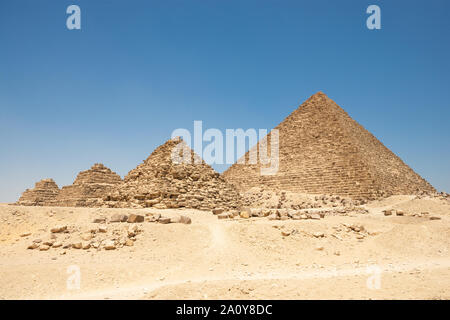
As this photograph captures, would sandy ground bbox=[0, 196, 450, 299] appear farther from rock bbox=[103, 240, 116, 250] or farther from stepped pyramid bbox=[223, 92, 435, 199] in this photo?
stepped pyramid bbox=[223, 92, 435, 199]

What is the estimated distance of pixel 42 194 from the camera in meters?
39.0

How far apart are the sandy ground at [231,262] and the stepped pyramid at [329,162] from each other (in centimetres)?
2001

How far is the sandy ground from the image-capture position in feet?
16.9

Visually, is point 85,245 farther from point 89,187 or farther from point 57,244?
point 89,187

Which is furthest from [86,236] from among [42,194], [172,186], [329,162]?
[42,194]

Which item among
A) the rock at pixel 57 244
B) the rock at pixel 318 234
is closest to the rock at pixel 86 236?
the rock at pixel 57 244

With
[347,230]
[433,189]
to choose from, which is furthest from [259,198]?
[433,189]

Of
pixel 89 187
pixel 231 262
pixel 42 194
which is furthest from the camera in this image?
pixel 42 194

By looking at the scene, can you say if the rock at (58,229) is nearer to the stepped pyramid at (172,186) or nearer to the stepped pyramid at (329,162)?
the stepped pyramid at (172,186)

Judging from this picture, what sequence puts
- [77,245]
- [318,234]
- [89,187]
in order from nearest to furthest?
[77,245]
[318,234]
[89,187]

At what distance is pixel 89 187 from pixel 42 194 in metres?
9.65

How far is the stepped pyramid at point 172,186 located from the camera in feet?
49.9

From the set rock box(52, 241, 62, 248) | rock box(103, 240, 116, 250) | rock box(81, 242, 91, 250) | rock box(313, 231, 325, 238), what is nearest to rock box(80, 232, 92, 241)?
rock box(81, 242, 91, 250)
